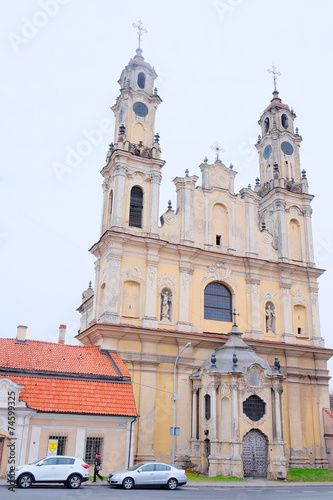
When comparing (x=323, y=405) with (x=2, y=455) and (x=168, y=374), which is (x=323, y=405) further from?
(x=2, y=455)

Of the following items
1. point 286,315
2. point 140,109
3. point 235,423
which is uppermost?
point 140,109

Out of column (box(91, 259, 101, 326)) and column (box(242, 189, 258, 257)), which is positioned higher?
column (box(242, 189, 258, 257))

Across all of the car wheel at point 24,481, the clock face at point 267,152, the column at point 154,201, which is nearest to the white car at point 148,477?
the car wheel at point 24,481

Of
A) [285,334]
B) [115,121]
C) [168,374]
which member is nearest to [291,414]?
[285,334]

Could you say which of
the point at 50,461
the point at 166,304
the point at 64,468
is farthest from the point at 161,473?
the point at 166,304

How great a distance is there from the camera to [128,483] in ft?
67.3

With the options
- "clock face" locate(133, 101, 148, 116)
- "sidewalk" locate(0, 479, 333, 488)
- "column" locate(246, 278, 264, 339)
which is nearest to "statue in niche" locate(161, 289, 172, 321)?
"column" locate(246, 278, 264, 339)

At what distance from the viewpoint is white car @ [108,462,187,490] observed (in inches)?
808

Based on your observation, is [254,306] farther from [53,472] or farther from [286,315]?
[53,472]

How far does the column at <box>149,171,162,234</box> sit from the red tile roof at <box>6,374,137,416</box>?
1160cm

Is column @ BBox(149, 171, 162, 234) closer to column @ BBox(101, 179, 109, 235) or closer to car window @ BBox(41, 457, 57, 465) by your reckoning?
column @ BBox(101, 179, 109, 235)

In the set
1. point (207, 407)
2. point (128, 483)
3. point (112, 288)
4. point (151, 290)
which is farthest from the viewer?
point (151, 290)

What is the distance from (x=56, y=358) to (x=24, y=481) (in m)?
9.80

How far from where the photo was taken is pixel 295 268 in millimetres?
37906
